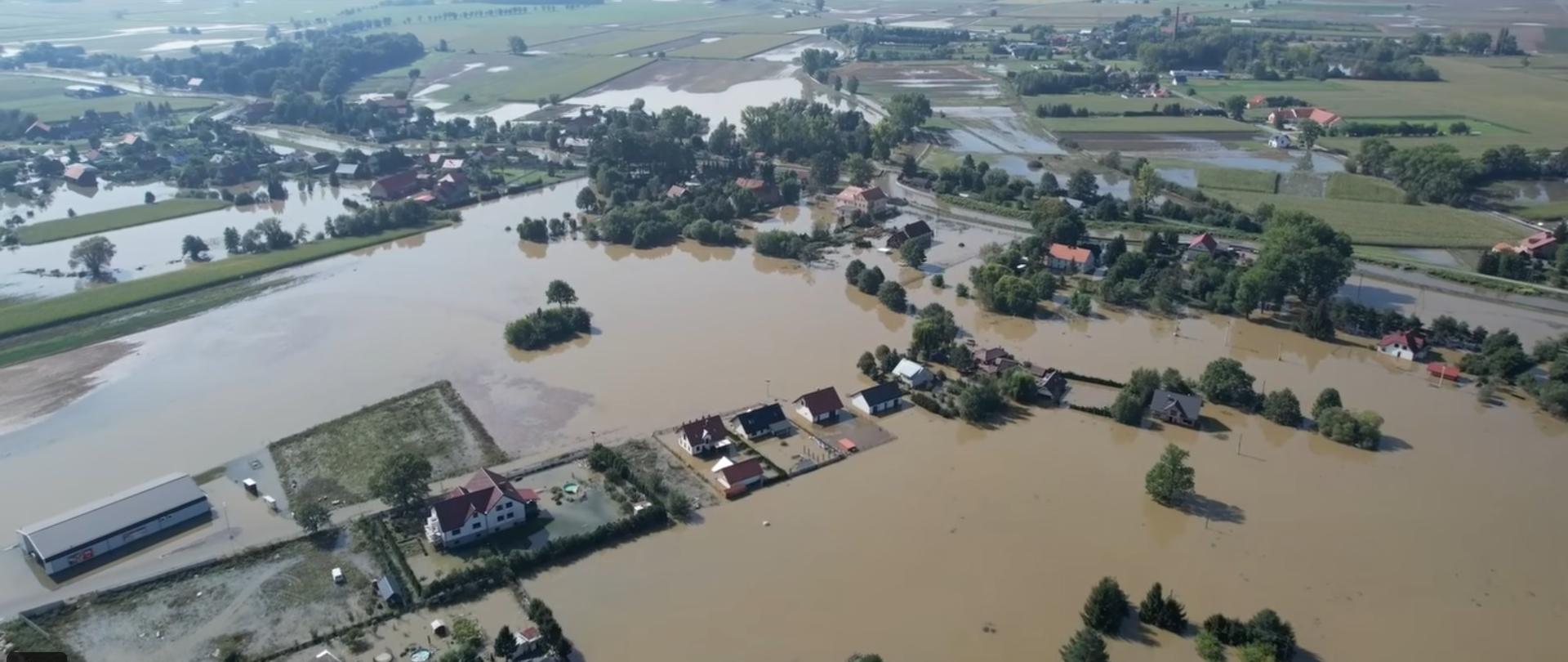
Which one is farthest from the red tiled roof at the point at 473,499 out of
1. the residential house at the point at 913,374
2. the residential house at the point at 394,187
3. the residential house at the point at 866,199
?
the residential house at the point at 394,187

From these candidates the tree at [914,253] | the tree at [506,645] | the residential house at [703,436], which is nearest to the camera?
the tree at [506,645]

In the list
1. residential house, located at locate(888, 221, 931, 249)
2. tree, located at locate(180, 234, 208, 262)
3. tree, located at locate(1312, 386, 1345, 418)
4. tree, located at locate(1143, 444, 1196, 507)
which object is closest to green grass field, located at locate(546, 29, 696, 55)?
tree, located at locate(180, 234, 208, 262)

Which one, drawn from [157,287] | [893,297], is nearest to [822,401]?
[893,297]

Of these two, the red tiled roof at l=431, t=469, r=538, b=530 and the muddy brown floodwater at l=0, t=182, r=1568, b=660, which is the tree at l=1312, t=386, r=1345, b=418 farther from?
the red tiled roof at l=431, t=469, r=538, b=530

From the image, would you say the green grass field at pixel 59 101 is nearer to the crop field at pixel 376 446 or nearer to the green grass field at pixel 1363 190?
the crop field at pixel 376 446

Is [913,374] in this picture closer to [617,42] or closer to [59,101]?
[59,101]

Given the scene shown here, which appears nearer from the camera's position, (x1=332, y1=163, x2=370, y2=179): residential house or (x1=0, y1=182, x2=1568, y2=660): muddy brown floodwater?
(x1=0, y1=182, x2=1568, y2=660): muddy brown floodwater
